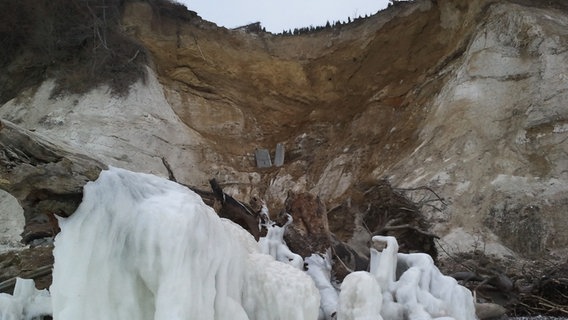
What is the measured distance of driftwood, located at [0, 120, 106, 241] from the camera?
9.29 feet

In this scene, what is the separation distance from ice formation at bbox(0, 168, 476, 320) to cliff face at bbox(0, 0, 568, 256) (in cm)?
482

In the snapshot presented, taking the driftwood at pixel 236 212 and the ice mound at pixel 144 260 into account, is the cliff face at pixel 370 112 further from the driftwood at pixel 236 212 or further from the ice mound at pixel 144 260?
the ice mound at pixel 144 260

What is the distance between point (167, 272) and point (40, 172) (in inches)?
34.9

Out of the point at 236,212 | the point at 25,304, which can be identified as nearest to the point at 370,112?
the point at 236,212

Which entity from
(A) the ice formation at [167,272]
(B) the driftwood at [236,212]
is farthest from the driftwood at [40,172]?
(B) the driftwood at [236,212]

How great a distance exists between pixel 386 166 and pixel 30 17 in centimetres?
910

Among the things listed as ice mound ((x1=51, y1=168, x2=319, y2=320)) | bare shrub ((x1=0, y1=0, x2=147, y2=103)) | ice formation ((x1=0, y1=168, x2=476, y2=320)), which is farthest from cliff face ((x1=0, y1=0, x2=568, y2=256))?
ice mound ((x1=51, y1=168, x2=319, y2=320))

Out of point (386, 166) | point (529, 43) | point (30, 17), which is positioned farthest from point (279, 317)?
point (30, 17)

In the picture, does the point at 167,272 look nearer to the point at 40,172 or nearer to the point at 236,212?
the point at 40,172

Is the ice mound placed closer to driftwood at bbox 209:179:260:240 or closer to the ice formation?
the ice formation

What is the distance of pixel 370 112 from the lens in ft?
44.8

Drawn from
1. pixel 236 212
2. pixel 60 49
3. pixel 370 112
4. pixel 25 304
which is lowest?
pixel 25 304

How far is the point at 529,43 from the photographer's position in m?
11.1

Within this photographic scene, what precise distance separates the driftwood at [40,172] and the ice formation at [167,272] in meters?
0.08
